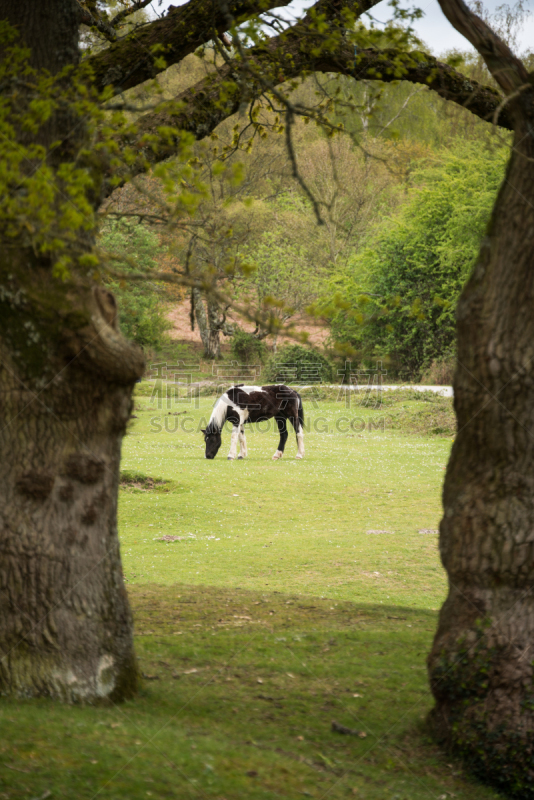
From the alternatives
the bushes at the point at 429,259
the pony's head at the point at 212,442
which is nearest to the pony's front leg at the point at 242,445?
the pony's head at the point at 212,442

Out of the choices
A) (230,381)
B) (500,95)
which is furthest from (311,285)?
(500,95)

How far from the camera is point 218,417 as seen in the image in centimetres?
2045

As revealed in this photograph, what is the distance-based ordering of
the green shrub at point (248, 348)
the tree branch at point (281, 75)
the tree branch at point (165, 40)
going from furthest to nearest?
the green shrub at point (248, 348)
the tree branch at point (281, 75)
the tree branch at point (165, 40)

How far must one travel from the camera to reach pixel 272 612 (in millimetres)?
7918

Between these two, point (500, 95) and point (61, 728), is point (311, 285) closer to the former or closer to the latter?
point (500, 95)

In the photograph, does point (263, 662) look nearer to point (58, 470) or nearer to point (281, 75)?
point (58, 470)

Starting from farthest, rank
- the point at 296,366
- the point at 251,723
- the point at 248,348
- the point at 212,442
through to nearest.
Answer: the point at 248,348 → the point at 296,366 → the point at 212,442 → the point at 251,723

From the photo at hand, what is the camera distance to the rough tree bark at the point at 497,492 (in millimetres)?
4699

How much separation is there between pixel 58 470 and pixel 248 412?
16.1m

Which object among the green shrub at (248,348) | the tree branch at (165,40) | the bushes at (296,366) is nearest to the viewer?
the tree branch at (165,40)

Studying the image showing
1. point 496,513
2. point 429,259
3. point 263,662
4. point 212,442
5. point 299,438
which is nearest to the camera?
point 496,513

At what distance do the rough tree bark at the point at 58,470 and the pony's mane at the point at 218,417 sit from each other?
15.1 metres

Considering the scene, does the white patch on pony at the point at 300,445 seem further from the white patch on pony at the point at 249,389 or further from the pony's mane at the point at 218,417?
the pony's mane at the point at 218,417

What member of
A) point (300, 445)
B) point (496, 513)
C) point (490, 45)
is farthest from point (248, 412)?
point (490, 45)
